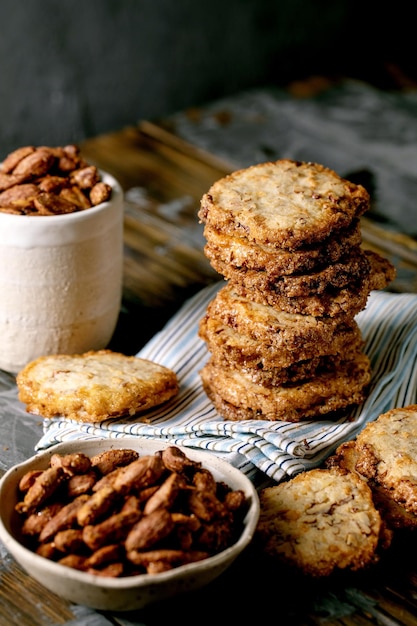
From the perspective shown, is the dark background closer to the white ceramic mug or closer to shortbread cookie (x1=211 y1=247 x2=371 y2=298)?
the white ceramic mug

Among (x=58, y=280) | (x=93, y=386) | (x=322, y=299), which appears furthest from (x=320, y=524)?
(x=58, y=280)

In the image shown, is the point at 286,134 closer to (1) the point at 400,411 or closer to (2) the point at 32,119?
(2) the point at 32,119

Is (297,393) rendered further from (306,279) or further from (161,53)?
(161,53)

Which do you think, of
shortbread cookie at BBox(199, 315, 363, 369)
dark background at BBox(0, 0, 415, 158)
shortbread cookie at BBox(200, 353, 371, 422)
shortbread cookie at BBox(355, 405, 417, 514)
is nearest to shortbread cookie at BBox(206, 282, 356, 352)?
shortbread cookie at BBox(199, 315, 363, 369)

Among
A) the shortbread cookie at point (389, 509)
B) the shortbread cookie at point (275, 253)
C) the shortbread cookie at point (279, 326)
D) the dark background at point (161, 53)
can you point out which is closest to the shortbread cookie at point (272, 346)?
the shortbread cookie at point (279, 326)

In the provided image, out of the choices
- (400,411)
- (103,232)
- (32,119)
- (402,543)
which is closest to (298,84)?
(32,119)
